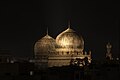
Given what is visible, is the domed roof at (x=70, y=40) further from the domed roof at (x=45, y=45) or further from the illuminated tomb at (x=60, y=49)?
the domed roof at (x=45, y=45)

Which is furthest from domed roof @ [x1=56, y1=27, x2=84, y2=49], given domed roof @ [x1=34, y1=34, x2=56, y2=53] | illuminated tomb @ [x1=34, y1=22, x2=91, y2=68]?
domed roof @ [x1=34, y1=34, x2=56, y2=53]

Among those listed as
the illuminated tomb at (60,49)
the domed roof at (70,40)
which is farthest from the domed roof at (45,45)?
the domed roof at (70,40)

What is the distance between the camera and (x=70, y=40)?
4956 cm

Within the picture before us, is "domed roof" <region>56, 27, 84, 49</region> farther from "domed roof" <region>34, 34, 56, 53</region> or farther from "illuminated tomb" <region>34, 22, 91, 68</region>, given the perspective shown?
"domed roof" <region>34, 34, 56, 53</region>

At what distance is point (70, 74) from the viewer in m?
27.5

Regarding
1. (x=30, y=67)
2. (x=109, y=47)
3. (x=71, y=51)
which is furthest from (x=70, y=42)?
(x=30, y=67)

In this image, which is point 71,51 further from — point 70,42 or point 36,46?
point 36,46

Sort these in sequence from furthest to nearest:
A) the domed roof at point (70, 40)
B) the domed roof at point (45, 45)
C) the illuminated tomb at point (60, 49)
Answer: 1. the domed roof at point (45, 45)
2. the domed roof at point (70, 40)
3. the illuminated tomb at point (60, 49)

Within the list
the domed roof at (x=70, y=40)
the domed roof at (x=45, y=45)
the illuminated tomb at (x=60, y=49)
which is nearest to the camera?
the illuminated tomb at (x=60, y=49)

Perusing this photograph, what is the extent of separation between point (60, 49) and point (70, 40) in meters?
1.31

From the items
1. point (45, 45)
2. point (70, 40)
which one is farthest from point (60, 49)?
point (45, 45)

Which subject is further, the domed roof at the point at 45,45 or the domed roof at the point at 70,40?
the domed roof at the point at 45,45

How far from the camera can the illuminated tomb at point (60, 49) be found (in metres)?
47.9

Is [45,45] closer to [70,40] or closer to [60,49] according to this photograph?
[60,49]
